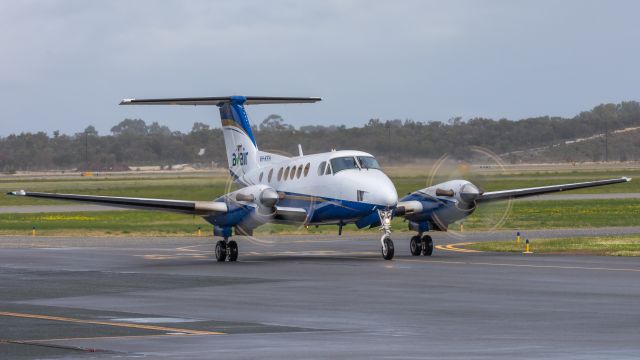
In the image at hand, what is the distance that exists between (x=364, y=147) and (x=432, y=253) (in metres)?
16.4

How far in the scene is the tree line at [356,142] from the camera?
52.1 m

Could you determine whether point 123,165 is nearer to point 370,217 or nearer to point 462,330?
point 370,217

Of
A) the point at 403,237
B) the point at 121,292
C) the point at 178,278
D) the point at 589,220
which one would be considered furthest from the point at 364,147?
the point at 121,292


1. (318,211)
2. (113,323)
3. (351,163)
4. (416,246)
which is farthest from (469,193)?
(113,323)

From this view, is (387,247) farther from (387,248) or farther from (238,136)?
(238,136)

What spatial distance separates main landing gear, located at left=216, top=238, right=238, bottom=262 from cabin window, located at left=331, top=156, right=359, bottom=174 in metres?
3.96

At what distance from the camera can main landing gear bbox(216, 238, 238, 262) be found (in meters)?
37.0

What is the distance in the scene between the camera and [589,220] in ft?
192

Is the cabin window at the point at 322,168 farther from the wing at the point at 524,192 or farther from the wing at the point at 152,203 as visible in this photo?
the wing at the point at 524,192

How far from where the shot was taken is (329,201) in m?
35.9

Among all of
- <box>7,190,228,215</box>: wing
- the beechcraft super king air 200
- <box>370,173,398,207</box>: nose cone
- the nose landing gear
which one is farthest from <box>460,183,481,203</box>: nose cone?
<box>7,190,228,215</box>: wing

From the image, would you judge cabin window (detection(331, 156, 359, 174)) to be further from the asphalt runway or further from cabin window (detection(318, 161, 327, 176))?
the asphalt runway

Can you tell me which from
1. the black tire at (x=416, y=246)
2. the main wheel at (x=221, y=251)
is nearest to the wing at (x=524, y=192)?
the black tire at (x=416, y=246)

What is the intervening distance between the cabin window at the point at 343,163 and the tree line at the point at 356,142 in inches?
249
